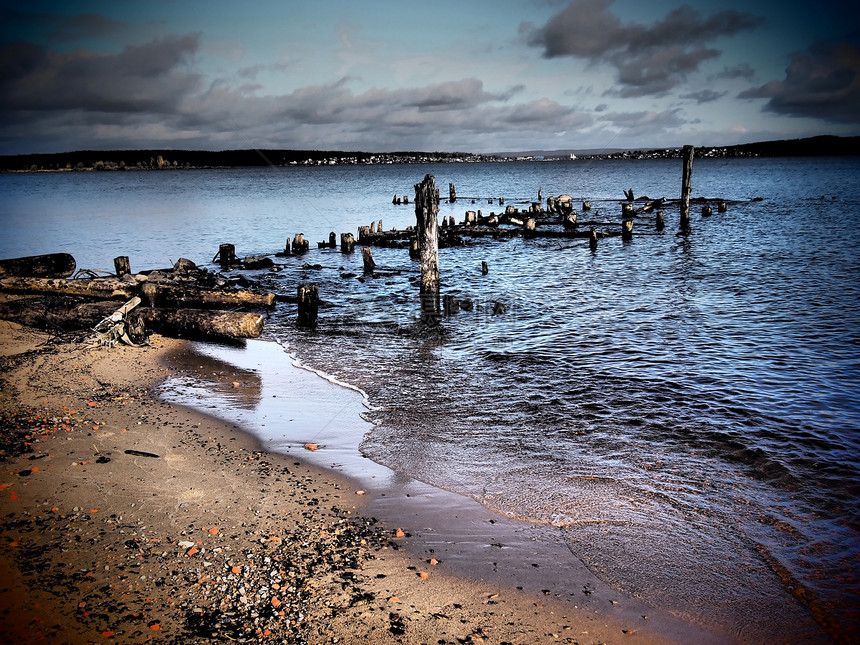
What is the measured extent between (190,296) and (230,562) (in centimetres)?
1134

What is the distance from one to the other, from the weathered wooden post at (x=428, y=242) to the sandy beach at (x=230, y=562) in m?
9.94

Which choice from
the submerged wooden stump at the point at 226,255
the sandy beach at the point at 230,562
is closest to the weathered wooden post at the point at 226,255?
the submerged wooden stump at the point at 226,255

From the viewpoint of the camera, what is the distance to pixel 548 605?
4449 millimetres

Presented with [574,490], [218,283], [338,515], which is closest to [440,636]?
[338,515]

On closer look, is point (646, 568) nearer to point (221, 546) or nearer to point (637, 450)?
point (637, 450)

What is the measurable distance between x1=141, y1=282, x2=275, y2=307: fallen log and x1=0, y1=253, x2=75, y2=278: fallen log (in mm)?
5614

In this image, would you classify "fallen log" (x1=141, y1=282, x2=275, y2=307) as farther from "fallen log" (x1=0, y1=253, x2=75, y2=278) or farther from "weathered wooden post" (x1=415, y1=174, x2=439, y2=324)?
"fallen log" (x1=0, y1=253, x2=75, y2=278)

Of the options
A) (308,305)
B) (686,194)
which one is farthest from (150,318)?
(686,194)

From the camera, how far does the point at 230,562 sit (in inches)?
183

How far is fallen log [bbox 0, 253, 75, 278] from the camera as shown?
16.0m

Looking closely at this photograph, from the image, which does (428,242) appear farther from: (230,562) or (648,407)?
(230,562)

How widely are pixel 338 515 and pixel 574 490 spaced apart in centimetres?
304

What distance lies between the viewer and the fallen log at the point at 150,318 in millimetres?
12688

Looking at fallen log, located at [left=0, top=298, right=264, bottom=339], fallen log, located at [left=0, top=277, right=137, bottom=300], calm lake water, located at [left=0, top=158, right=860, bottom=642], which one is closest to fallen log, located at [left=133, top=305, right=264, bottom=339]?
fallen log, located at [left=0, top=298, right=264, bottom=339]
